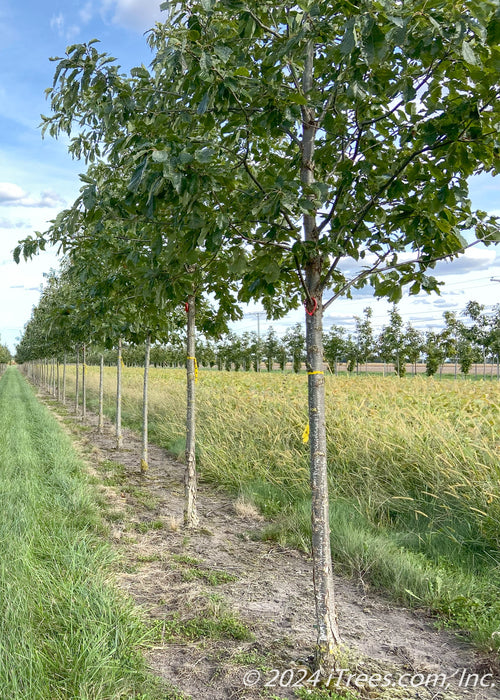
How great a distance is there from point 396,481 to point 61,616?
4.04m

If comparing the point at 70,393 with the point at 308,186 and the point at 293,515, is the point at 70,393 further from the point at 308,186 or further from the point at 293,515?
the point at 308,186

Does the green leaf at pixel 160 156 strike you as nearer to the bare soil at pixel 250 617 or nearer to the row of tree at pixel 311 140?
the row of tree at pixel 311 140

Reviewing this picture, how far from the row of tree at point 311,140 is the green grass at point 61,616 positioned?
3.98 feet

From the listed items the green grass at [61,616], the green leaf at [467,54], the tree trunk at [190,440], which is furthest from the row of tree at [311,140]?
the tree trunk at [190,440]

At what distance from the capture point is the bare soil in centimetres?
276

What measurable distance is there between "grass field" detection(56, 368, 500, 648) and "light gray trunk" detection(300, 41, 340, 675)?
116 cm

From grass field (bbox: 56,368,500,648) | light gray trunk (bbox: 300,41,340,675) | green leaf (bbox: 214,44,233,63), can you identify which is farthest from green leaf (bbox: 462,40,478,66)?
grass field (bbox: 56,368,500,648)

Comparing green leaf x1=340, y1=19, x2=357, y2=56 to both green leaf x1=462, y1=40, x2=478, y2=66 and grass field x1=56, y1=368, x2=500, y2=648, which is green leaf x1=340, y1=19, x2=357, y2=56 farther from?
grass field x1=56, y1=368, x2=500, y2=648

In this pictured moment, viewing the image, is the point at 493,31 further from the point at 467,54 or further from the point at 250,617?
the point at 250,617

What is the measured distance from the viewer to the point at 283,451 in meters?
7.30

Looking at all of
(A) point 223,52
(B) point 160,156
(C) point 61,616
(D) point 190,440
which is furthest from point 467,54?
(D) point 190,440

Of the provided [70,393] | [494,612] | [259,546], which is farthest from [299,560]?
[70,393]

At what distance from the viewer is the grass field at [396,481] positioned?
12.7 feet

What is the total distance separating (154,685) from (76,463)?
5.33 meters
